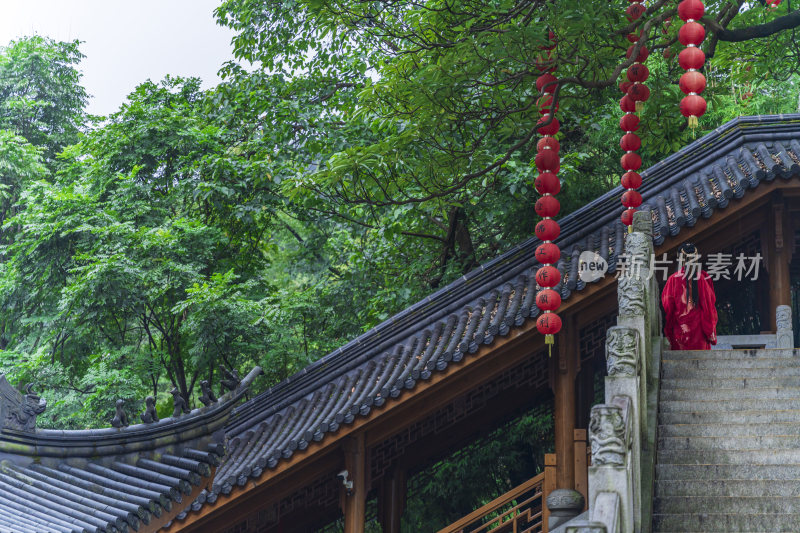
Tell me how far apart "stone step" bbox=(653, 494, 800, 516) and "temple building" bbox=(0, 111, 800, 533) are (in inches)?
15.4

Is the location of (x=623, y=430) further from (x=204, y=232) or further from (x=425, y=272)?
(x=204, y=232)

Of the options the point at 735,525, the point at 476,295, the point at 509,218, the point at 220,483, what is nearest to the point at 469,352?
the point at 476,295

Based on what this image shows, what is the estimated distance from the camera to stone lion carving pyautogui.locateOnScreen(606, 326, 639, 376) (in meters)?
6.84

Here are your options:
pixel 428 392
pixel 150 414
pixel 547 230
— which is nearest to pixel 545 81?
pixel 547 230

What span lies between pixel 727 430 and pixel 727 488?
80cm

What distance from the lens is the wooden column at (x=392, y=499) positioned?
1118cm

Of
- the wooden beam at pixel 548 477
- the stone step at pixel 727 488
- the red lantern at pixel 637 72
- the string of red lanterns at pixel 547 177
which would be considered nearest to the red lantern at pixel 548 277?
the string of red lanterns at pixel 547 177

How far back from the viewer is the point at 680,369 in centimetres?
877

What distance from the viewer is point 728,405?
7.96m

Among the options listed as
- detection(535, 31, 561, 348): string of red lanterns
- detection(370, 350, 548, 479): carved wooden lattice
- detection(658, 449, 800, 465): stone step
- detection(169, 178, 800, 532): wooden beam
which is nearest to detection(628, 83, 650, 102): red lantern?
detection(535, 31, 561, 348): string of red lanterns

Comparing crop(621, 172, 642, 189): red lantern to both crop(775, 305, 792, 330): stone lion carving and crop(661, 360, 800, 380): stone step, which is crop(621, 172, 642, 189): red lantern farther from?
crop(661, 360, 800, 380): stone step

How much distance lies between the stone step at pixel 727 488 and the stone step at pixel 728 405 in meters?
1.02

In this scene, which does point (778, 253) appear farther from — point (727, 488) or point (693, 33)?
point (727, 488)

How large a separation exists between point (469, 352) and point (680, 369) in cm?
189
